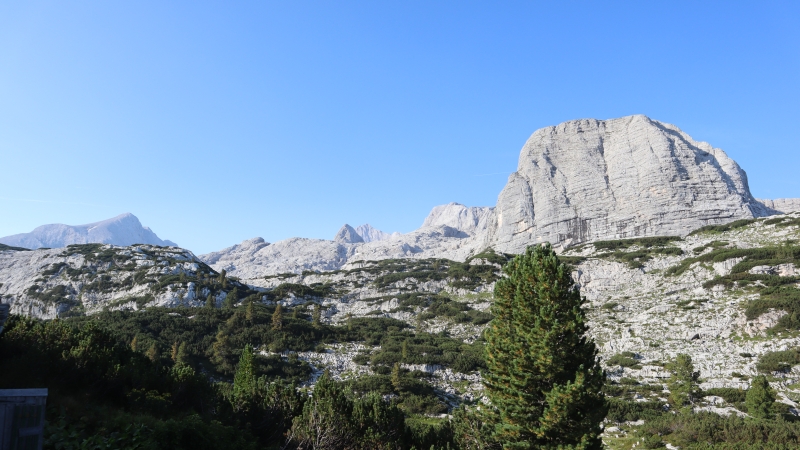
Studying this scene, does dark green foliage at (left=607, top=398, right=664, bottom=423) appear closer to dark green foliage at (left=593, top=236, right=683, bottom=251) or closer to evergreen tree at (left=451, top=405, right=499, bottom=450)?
evergreen tree at (left=451, top=405, right=499, bottom=450)

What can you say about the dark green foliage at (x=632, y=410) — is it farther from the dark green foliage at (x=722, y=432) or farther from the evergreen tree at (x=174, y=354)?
the evergreen tree at (x=174, y=354)

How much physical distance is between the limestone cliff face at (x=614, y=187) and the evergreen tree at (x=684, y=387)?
326 feet

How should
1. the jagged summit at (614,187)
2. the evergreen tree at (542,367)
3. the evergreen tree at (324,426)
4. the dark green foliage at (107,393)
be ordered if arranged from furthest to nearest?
the jagged summit at (614,187) < the evergreen tree at (324,426) < the evergreen tree at (542,367) < the dark green foliage at (107,393)

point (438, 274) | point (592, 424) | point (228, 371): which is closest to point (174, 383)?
point (592, 424)

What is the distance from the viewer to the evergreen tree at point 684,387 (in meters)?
34.3

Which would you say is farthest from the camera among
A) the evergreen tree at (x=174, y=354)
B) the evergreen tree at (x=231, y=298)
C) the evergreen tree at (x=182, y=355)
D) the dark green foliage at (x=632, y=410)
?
the evergreen tree at (x=231, y=298)

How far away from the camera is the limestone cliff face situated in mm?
127000

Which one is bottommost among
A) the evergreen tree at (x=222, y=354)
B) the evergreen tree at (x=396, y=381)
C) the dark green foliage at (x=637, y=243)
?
the evergreen tree at (x=396, y=381)

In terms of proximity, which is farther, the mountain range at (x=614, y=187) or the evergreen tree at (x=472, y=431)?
the mountain range at (x=614, y=187)

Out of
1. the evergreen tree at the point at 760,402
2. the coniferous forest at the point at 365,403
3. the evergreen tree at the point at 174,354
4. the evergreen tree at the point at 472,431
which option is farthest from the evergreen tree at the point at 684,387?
the evergreen tree at the point at 174,354

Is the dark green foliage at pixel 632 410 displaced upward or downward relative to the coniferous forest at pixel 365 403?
downward

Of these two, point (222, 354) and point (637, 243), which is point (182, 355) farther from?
point (637, 243)

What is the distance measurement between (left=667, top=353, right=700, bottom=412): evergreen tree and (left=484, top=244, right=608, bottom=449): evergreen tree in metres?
24.4

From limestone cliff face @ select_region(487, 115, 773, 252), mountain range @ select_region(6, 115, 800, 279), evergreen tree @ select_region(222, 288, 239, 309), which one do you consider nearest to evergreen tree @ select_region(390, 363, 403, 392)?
evergreen tree @ select_region(222, 288, 239, 309)
